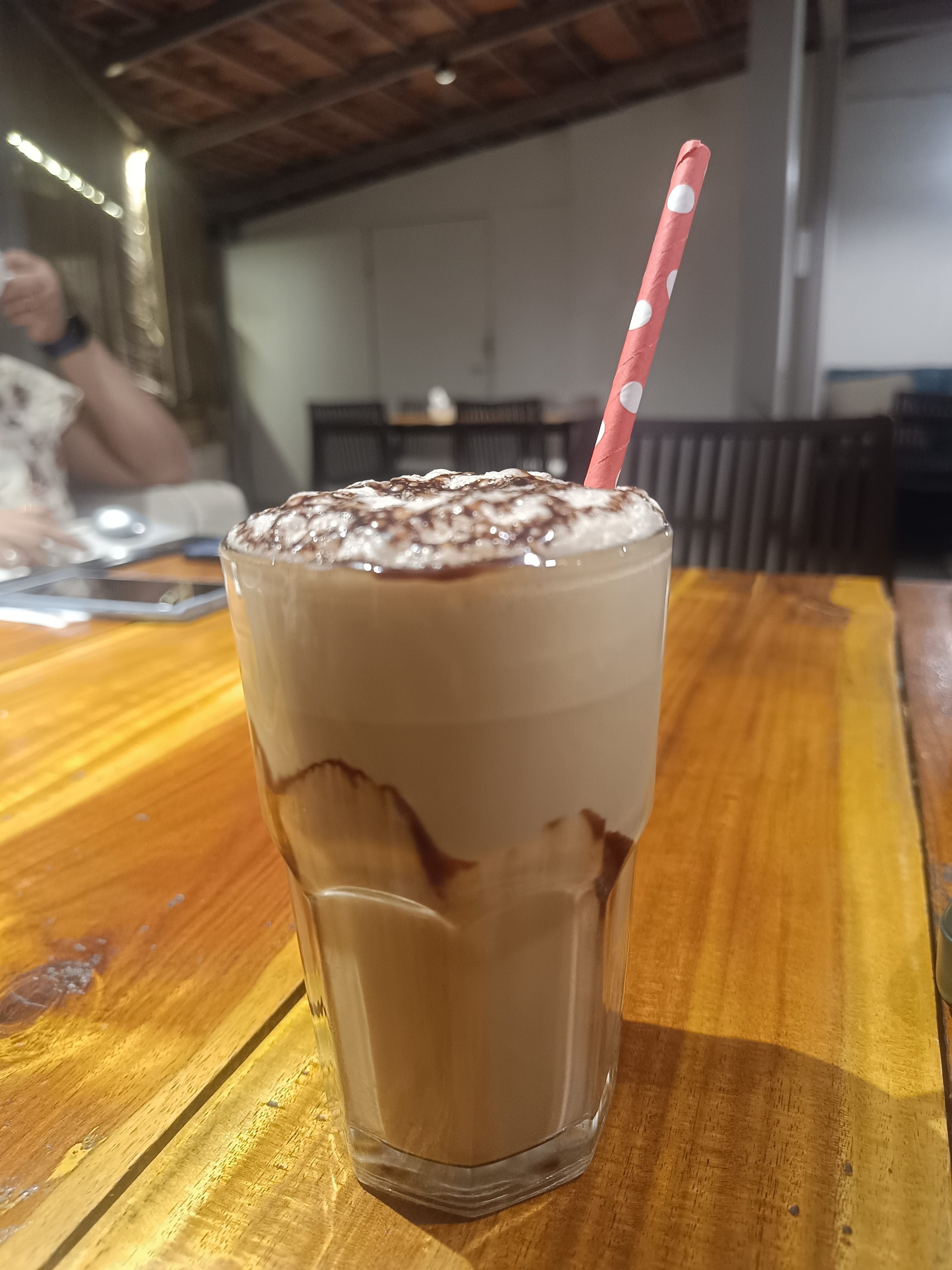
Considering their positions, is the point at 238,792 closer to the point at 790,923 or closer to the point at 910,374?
the point at 790,923

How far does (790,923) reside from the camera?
15.9 inches

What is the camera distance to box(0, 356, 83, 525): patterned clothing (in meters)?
1.92

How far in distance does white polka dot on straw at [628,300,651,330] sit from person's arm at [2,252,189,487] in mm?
→ 2132

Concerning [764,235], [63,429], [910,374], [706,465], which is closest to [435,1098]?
[706,465]

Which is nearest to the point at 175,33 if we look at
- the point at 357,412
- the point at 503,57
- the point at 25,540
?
the point at 503,57

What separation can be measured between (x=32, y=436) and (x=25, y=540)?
33.5 inches

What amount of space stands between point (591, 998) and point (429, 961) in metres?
0.07

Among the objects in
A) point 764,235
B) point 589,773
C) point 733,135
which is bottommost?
point 589,773

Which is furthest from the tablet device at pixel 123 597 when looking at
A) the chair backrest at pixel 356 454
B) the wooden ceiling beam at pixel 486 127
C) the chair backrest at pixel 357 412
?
the wooden ceiling beam at pixel 486 127

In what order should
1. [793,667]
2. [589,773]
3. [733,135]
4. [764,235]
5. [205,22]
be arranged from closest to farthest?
[589,773]
[793,667]
[764,235]
[205,22]
[733,135]

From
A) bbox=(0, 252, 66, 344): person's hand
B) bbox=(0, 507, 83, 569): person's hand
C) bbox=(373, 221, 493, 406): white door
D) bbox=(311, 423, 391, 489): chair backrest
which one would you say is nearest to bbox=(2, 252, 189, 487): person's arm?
bbox=(0, 252, 66, 344): person's hand

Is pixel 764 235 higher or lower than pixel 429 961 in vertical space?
higher

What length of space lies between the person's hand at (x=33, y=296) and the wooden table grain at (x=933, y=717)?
77.1 inches

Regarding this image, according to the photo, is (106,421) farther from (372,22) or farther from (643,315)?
(372,22)
